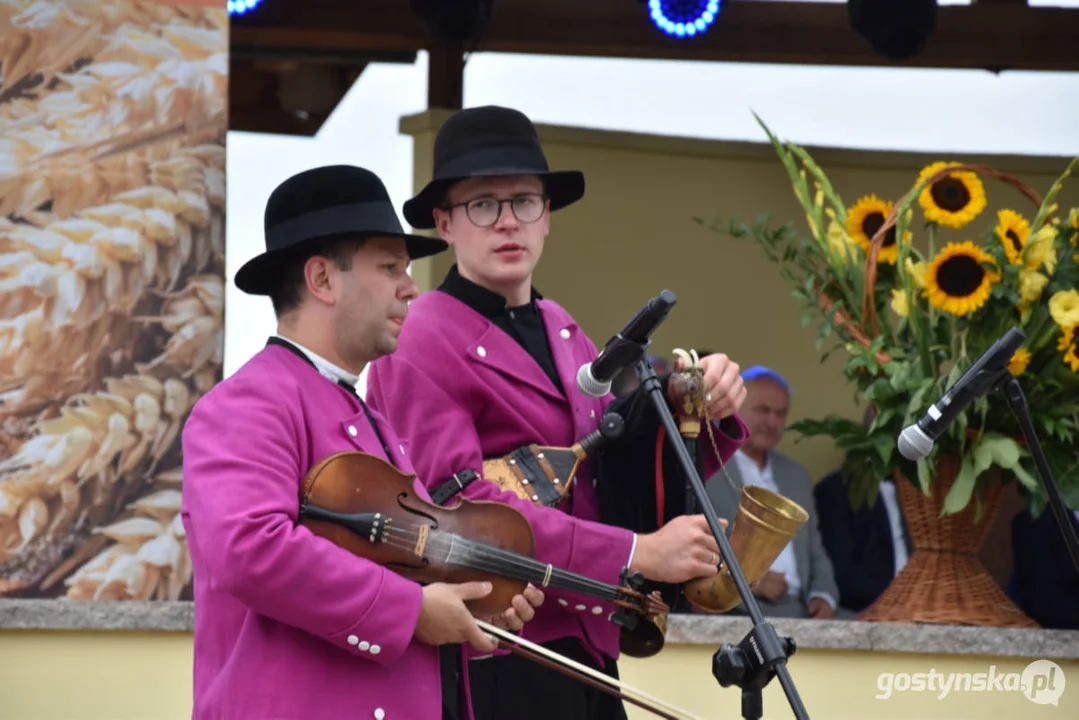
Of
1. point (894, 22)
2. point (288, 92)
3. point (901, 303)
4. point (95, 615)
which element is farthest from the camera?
point (288, 92)

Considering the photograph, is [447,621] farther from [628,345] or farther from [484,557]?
[628,345]

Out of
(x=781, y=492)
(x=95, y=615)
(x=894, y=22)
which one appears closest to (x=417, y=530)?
(x=95, y=615)

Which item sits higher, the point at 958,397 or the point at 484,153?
the point at 484,153

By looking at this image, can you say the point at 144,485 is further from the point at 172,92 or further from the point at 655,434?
the point at 655,434

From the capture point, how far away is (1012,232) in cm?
469

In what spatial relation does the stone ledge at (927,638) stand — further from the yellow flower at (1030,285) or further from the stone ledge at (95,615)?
the stone ledge at (95,615)

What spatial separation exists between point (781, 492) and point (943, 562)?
5.45 feet

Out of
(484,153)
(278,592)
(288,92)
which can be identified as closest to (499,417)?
(484,153)

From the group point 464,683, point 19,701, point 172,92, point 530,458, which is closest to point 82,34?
point 172,92

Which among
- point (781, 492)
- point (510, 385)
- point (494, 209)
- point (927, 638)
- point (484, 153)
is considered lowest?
point (927, 638)

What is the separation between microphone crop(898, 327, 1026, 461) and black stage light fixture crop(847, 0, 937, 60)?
4.51m

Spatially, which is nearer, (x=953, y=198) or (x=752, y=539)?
(x=752, y=539)

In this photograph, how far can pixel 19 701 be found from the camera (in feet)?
13.5

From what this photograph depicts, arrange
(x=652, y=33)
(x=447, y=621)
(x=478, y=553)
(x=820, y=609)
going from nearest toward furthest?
(x=447, y=621) → (x=478, y=553) → (x=820, y=609) → (x=652, y=33)
